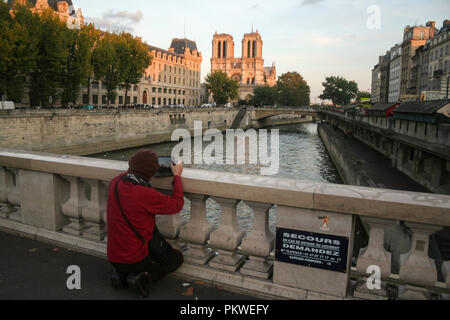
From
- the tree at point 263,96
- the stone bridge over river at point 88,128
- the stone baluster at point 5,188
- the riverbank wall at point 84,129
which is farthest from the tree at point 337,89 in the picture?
the stone baluster at point 5,188

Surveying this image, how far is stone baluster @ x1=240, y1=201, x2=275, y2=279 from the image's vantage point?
3344 millimetres

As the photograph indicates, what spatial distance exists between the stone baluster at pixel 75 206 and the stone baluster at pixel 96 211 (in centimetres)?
9

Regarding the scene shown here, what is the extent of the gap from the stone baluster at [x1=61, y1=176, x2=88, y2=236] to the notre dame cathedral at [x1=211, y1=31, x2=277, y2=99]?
127842mm

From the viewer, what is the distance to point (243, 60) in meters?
132

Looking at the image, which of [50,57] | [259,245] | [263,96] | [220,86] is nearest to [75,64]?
[50,57]

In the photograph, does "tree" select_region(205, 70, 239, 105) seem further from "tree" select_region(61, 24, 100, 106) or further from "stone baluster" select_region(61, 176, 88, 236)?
"stone baluster" select_region(61, 176, 88, 236)

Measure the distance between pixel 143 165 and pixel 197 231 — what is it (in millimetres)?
898

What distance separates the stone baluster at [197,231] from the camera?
3604 mm

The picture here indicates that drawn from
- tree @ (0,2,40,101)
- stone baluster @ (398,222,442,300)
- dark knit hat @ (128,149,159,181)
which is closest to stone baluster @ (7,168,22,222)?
dark knit hat @ (128,149,159,181)

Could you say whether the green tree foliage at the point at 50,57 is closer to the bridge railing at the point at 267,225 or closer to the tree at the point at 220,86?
the bridge railing at the point at 267,225
